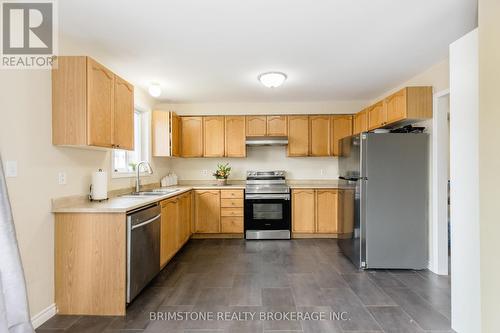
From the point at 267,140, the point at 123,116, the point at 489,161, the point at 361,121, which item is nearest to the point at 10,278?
the point at 123,116

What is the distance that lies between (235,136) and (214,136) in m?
0.39

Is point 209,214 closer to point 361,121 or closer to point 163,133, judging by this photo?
point 163,133

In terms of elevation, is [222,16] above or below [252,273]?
above

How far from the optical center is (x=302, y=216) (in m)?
4.25

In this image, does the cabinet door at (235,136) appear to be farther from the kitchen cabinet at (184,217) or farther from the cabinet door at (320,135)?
the cabinet door at (320,135)

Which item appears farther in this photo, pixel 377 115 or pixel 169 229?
pixel 377 115

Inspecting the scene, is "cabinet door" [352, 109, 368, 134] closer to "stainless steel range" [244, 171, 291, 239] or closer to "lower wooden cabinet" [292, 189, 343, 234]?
"lower wooden cabinet" [292, 189, 343, 234]

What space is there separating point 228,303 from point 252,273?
0.66m

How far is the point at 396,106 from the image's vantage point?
3121mm

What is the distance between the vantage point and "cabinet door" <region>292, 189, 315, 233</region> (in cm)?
425

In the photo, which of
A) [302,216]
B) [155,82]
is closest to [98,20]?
[155,82]

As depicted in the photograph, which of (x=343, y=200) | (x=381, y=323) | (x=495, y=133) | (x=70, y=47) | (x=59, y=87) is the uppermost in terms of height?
(x=70, y=47)

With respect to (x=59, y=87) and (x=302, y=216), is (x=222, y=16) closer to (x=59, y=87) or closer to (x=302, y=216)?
(x=59, y=87)

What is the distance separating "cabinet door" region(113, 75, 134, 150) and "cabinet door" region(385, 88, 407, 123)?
10.4ft
